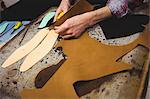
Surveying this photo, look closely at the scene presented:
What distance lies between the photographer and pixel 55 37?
2.79 feet

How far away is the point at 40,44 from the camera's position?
847 mm

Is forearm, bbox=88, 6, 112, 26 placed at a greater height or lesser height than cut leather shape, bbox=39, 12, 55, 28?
lesser

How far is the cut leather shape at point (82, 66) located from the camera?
68 centimetres

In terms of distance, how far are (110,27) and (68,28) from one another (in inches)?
5.6

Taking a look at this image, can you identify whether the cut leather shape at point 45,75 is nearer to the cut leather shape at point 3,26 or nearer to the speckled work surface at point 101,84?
the speckled work surface at point 101,84

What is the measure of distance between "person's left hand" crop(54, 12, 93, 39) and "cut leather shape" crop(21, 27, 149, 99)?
0.13 ft

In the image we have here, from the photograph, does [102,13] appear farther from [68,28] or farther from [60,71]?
[60,71]

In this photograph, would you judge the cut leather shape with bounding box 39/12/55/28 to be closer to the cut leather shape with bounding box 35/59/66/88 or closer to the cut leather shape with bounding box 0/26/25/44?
the cut leather shape with bounding box 0/26/25/44

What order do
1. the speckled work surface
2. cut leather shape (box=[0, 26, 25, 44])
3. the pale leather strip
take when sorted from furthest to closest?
cut leather shape (box=[0, 26, 25, 44]) < the pale leather strip < the speckled work surface

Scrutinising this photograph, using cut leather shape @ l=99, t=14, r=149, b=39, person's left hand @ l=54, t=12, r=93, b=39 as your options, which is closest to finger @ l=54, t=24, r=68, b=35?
person's left hand @ l=54, t=12, r=93, b=39

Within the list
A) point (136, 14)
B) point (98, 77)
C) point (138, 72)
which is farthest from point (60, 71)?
point (136, 14)

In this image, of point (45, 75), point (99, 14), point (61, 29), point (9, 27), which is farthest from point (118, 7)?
point (9, 27)

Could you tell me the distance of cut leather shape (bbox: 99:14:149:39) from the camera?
0.83m

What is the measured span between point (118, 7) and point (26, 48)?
0.33 m
